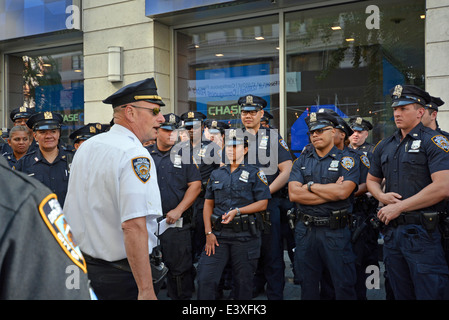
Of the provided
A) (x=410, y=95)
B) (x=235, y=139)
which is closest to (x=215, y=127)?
(x=235, y=139)

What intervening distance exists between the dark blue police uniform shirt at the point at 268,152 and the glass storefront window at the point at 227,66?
2452 mm

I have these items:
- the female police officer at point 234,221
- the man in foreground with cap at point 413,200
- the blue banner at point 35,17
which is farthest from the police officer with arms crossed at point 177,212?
the blue banner at point 35,17

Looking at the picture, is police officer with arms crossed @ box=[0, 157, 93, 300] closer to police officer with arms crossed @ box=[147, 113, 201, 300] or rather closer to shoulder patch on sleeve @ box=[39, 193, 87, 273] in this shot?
shoulder patch on sleeve @ box=[39, 193, 87, 273]

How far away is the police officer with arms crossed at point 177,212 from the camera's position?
4.82 meters

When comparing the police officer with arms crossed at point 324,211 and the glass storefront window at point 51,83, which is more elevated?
the glass storefront window at point 51,83

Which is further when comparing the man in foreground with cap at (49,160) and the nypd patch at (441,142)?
the man in foreground with cap at (49,160)

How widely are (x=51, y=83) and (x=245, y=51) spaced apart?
204 inches

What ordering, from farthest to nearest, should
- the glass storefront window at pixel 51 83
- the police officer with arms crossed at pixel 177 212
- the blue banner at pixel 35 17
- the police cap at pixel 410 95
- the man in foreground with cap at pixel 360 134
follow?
the glass storefront window at pixel 51 83 → the blue banner at pixel 35 17 → the man in foreground with cap at pixel 360 134 → the police officer with arms crossed at pixel 177 212 → the police cap at pixel 410 95

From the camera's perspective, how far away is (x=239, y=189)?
14.7 ft

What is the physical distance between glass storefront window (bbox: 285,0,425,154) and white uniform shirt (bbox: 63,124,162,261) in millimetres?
5386

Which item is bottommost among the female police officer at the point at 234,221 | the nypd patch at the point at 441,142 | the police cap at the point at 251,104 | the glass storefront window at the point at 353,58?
the female police officer at the point at 234,221

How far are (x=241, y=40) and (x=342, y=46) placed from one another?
1.98 metres

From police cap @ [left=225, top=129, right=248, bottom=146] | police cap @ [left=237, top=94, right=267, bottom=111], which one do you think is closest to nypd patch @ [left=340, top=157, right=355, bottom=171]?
police cap @ [left=225, top=129, right=248, bottom=146]

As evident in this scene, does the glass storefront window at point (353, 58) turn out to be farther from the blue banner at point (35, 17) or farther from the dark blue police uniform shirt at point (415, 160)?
the blue banner at point (35, 17)
